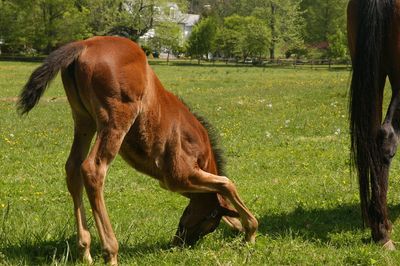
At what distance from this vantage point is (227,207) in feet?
Result: 17.3

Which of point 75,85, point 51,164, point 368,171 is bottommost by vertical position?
point 51,164

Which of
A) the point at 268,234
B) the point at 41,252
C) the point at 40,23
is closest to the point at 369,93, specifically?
the point at 268,234

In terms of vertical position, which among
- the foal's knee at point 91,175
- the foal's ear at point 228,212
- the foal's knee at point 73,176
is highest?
the foal's knee at point 91,175

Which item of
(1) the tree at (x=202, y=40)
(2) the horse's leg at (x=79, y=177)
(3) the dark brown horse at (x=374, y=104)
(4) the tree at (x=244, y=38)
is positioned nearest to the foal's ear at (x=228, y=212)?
(3) the dark brown horse at (x=374, y=104)

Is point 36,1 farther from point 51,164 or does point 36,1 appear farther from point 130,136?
point 130,136

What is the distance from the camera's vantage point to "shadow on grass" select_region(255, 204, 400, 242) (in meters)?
5.59

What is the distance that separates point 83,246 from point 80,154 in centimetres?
79

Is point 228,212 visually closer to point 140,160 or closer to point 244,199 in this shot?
point 140,160

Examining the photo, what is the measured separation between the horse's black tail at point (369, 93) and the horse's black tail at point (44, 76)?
256 cm

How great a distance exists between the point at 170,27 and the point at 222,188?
187 feet

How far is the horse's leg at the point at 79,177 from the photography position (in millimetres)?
4629

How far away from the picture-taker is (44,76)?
4.41 meters

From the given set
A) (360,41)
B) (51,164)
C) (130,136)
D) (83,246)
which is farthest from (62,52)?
(51,164)

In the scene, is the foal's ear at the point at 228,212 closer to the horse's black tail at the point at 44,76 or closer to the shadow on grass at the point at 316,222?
the shadow on grass at the point at 316,222
